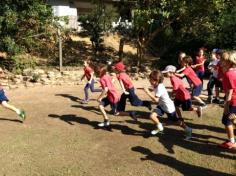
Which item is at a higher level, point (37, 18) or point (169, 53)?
point (37, 18)

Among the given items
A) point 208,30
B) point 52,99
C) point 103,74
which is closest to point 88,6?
point 208,30

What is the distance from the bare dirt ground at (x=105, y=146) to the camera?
7551 mm

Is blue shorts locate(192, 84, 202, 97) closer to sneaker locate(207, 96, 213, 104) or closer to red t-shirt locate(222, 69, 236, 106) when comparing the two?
sneaker locate(207, 96, 213, 104)

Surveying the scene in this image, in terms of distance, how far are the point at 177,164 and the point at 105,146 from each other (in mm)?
1636

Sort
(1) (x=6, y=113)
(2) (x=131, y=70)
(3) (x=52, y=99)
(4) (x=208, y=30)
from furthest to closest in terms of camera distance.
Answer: (4) (x=208, y=30)
(2) (x=131, y=70)
(3) (x=52, y=99)
(1) (x=6, y=113)

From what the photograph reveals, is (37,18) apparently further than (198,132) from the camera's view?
Yes

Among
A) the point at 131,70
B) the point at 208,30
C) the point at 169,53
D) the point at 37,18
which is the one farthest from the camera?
the point at 169,53

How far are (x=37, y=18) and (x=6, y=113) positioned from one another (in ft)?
23.9

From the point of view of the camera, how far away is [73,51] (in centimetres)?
2289

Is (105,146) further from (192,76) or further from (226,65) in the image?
(192,76)

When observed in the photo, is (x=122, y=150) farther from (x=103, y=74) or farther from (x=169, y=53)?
(x=169, y=53)

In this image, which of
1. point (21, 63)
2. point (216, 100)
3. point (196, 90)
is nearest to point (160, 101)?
point (196, 90)

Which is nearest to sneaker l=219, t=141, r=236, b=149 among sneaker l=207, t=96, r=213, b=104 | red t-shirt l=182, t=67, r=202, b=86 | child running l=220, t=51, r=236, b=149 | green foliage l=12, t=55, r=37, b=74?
child running l=220, t=51, r=236, b=149

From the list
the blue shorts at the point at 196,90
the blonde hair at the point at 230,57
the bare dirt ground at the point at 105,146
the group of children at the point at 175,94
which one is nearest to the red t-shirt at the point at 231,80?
the group of children at the point at 175,94
